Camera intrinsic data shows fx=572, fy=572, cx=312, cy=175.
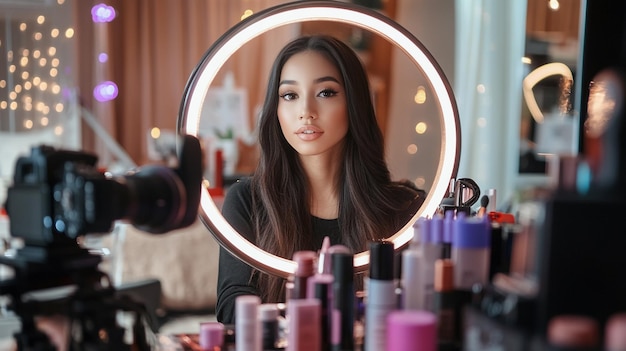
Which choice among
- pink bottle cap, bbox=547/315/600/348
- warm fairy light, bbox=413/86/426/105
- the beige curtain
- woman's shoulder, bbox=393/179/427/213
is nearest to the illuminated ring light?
woman's shoulder, bbox=393/179/427/213

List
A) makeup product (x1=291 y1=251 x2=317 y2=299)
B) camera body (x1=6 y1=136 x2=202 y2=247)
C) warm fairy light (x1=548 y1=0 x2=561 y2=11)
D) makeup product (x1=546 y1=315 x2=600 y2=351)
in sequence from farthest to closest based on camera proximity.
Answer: warm fairy light (x1=548 y1=0 x2=561 y2=11)
makeup product (x1=291 y1=251 x2=317 y2=299)
camera body (x1=6 y1=136 x2=202 y2=247)
makeup product (x1=546 y1=315 x2=600 y2=351)

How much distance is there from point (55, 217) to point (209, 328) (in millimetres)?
184

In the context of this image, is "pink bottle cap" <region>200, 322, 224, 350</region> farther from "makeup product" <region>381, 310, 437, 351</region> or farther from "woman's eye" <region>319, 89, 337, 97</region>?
"woman's eye" <region>319, 89, 337, 97</region>

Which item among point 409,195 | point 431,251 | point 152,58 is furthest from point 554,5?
point 152,58

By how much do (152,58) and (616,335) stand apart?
7.73 feet

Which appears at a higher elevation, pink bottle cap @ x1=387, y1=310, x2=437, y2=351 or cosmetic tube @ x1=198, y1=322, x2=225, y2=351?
pink bottle cap @ x1=387, y1=310, x2=437, y2=351

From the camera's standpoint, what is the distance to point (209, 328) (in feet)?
1.87

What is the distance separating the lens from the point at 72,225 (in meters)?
0.47

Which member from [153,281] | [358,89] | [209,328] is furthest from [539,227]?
[153,281]

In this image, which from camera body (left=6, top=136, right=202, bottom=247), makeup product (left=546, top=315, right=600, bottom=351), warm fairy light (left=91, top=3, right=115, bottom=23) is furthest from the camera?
warm fairy light (left=91, top=3, right=115, bottom=23)

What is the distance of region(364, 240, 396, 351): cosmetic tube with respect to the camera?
20.0 inches

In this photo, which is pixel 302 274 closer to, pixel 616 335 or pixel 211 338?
pixel 211 338

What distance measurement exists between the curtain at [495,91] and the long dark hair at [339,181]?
29.2 inches

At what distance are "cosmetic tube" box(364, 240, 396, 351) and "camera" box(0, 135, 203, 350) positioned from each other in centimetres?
19
